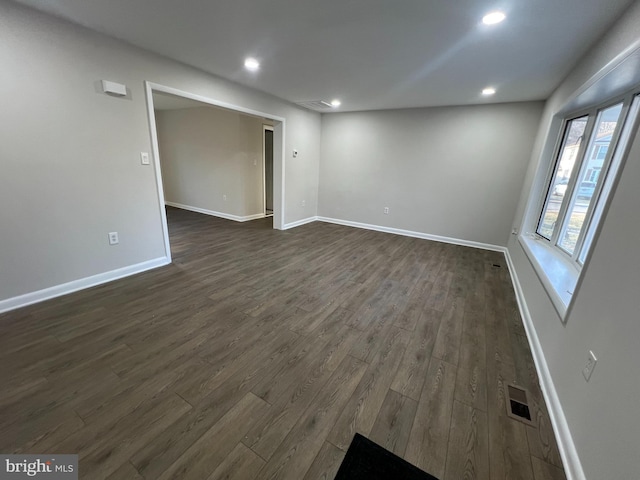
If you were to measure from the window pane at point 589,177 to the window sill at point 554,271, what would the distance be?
0.16 metres

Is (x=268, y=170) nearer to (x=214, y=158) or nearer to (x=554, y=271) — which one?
(x=214, y=158)

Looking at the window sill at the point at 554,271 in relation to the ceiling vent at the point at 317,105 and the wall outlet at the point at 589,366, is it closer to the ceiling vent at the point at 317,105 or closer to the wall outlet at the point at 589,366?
the wall outlet at the point at 589,366

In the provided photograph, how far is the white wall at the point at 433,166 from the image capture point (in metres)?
4.20

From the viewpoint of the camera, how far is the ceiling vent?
456cm

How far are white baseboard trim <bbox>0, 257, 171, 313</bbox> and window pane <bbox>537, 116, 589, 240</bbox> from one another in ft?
15.5

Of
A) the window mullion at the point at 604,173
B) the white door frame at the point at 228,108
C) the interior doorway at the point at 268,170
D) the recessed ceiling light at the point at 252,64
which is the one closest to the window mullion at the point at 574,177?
the window mullion at the point at 604,173

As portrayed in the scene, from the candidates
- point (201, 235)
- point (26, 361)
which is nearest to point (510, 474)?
point (26, 361)

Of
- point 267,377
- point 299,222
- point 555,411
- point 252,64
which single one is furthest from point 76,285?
point 555,411

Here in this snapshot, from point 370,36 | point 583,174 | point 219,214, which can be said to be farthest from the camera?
point 219,214

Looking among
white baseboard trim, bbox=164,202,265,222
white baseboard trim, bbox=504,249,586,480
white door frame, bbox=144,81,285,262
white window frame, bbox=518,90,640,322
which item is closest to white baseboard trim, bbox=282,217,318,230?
white door frame, bbox=144,81,285,262

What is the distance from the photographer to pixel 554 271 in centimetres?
225

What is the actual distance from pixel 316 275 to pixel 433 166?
3.15m

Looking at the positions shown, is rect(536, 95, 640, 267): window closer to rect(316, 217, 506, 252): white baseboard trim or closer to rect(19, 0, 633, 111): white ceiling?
rect(19, 0, 633, 111): white ceiling

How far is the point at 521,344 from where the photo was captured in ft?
7.00
